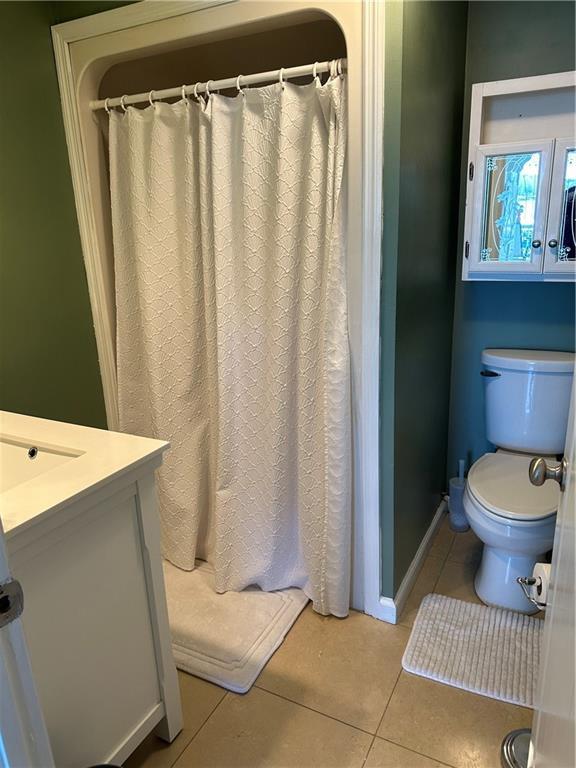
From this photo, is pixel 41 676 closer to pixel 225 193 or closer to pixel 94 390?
pixel 94 390

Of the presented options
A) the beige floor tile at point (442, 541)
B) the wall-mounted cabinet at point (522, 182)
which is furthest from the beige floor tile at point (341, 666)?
the wall-mounted cabinet at point (522, 182)

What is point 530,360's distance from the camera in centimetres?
197

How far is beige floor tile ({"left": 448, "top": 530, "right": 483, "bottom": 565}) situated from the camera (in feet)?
7.02

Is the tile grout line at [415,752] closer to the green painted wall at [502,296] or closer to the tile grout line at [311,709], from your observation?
the tile grout line at [311,709]

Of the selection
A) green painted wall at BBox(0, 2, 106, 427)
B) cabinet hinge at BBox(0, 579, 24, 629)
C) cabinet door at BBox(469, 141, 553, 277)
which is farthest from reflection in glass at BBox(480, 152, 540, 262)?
cabinet hinge at BBox(0, 579, 24, 629)

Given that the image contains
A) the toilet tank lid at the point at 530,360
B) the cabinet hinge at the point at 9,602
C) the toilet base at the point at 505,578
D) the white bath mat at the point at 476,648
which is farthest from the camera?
the toilet tank lid at the point at 530,360

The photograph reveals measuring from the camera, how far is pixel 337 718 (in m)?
1.46

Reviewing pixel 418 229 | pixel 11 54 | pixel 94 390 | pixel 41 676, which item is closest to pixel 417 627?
pixel 41 676

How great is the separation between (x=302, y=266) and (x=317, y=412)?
1.57 ft

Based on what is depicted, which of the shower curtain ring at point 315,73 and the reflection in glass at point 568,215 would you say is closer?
the shower curtain ring at point 315,73

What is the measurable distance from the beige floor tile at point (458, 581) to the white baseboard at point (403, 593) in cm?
10

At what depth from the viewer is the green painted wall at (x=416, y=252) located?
1435mm

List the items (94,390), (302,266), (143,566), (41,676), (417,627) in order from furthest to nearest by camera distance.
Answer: (94,390)
(417,627)
(302,266)
(143,566)
(41,676)

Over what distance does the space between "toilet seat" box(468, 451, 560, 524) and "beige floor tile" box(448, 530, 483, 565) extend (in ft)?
1.42
